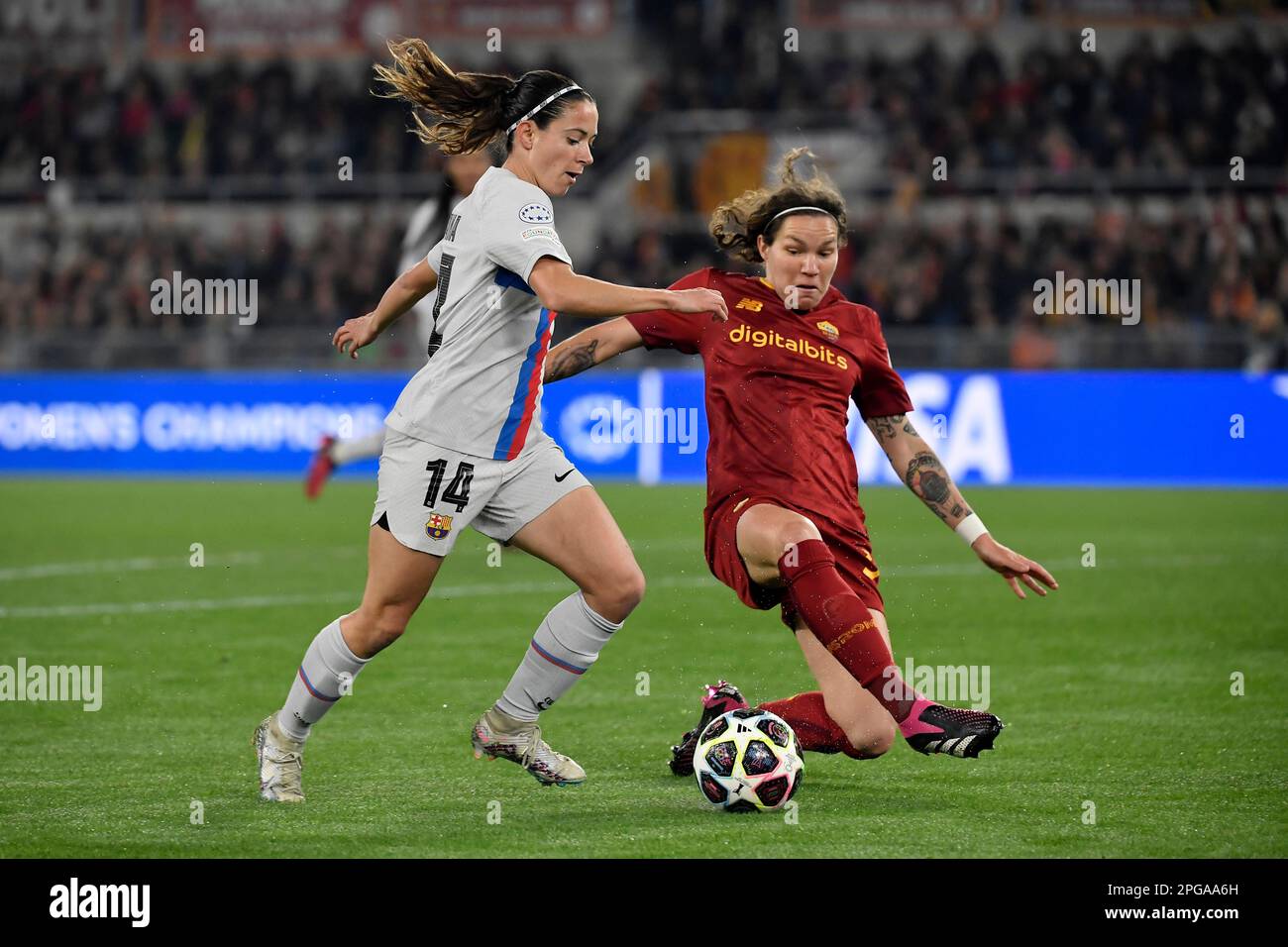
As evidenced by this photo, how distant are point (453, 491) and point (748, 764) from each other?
1.18 m

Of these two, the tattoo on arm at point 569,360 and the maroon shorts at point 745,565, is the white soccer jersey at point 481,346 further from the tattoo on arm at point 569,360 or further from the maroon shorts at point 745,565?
the maroon shorts at point 745,565

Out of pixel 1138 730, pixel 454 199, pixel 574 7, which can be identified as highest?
pixel 574 7

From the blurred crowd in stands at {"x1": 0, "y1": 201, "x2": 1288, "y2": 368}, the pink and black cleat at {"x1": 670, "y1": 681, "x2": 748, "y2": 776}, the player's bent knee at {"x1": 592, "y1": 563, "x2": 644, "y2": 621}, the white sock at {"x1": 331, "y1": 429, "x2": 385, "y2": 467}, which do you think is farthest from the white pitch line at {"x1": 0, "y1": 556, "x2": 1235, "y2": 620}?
the blurred crowd in stands at {"x1": 0, "y1": 201, "x2": 1288, "y2": 368}

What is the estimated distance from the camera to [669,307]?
A: 4.80 metres

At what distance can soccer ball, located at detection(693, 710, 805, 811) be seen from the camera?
17.4 feet

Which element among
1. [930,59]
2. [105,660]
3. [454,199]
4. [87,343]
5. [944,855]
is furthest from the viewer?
[930,59]

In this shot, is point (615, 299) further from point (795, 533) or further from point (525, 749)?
point (525, 749)

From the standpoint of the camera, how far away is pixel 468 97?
5.39 metres

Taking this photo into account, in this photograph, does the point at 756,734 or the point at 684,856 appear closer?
the point at 684,856

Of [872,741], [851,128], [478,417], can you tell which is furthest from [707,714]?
[851,128]

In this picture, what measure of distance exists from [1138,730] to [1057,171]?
16.9 metres

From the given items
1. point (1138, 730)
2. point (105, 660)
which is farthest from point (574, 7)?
point (1138, 730)

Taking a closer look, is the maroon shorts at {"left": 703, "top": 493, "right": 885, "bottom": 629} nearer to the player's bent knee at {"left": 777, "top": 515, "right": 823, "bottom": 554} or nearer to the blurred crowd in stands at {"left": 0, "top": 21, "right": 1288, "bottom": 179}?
the player's bent knee at {"left": 777, "top": 515, "right": 823, "bottom": 554}

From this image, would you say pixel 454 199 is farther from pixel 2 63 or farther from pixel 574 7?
pixel 2 63
